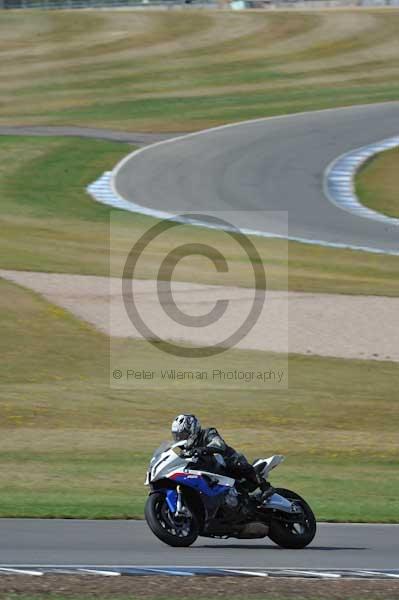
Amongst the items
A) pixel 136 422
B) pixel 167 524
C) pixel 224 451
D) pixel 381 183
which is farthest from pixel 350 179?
pixel 167 524

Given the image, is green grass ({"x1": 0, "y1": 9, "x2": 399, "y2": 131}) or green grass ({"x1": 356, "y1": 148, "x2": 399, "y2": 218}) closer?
green grass ({"x1": 356, "y1": 148, "x2": 399, "y2": 218})

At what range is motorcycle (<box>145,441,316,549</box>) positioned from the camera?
13617mm

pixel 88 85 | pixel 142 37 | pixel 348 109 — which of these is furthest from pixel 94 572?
pixel 142 37

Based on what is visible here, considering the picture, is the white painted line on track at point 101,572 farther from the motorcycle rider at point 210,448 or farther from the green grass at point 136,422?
the green grass at point 136,422

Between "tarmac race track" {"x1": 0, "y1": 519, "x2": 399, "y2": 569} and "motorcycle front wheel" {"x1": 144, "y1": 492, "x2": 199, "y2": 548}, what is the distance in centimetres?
12

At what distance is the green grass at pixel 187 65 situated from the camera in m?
63.4

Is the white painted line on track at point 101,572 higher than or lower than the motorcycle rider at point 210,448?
lower

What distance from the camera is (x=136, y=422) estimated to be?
22156 mm

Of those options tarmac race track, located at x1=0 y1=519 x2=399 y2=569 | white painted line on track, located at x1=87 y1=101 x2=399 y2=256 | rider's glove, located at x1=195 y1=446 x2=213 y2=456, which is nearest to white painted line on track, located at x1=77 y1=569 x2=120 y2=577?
tarmac race track, located at x1=0 y1=519 x2=399 y2=569

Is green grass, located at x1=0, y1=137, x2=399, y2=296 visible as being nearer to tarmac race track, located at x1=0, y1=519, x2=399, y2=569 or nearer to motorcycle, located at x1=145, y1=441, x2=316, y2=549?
tarmac race track, located at x1=0, y1=519, x2=399, y2=569

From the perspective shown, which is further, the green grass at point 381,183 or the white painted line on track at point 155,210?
the green grass at point 381,183

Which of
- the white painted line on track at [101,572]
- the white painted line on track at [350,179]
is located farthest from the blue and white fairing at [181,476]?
the white painted line on track at [350,179]

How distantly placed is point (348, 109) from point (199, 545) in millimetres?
51087

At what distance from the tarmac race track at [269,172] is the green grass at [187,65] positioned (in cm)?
Result: 391
